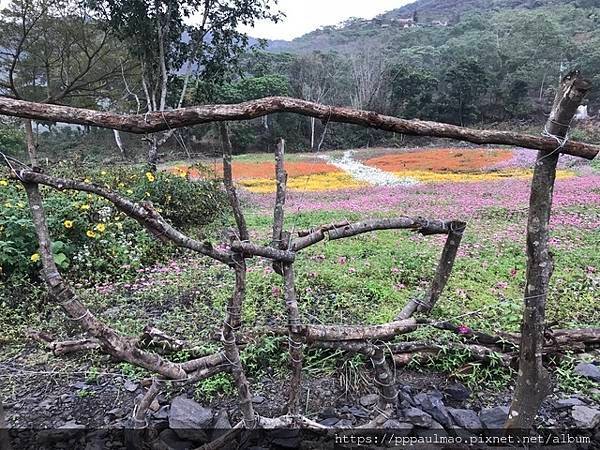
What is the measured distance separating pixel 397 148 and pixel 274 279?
26248 mm

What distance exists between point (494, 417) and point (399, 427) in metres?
0.56

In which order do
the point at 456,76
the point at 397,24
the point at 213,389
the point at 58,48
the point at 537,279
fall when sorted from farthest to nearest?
the point at 397,24 < the point at 456,76 < the point at 58,48 < the point at 213,389 < the point at 537,279

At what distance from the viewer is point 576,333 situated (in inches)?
132

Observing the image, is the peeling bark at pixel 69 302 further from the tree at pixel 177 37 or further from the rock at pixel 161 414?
the tree at pixel 177 37

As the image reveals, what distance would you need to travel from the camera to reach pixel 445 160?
2194cm

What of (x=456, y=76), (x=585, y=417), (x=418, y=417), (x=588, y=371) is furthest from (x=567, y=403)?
(x=456, y=76)

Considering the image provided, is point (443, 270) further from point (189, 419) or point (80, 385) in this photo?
point (80, 385)

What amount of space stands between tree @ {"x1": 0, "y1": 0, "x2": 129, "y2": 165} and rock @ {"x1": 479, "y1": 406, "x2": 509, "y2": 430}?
13710 mm

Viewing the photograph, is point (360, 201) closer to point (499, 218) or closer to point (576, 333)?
point (499, 218)

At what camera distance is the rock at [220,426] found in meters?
2.45

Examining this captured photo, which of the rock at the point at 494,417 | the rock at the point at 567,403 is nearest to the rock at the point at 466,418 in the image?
the rock at the point at 494,417

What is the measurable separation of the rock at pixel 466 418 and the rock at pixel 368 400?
0.45 meters

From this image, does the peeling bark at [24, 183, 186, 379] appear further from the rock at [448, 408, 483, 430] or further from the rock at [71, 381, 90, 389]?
the rock at [448, 408, 483, 430]

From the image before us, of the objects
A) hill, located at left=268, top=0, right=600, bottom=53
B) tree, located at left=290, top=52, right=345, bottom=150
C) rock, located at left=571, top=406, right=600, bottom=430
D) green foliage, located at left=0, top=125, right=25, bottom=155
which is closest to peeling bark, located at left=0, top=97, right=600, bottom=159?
rock, located at left=571, top=406, right=600, bottom=430
